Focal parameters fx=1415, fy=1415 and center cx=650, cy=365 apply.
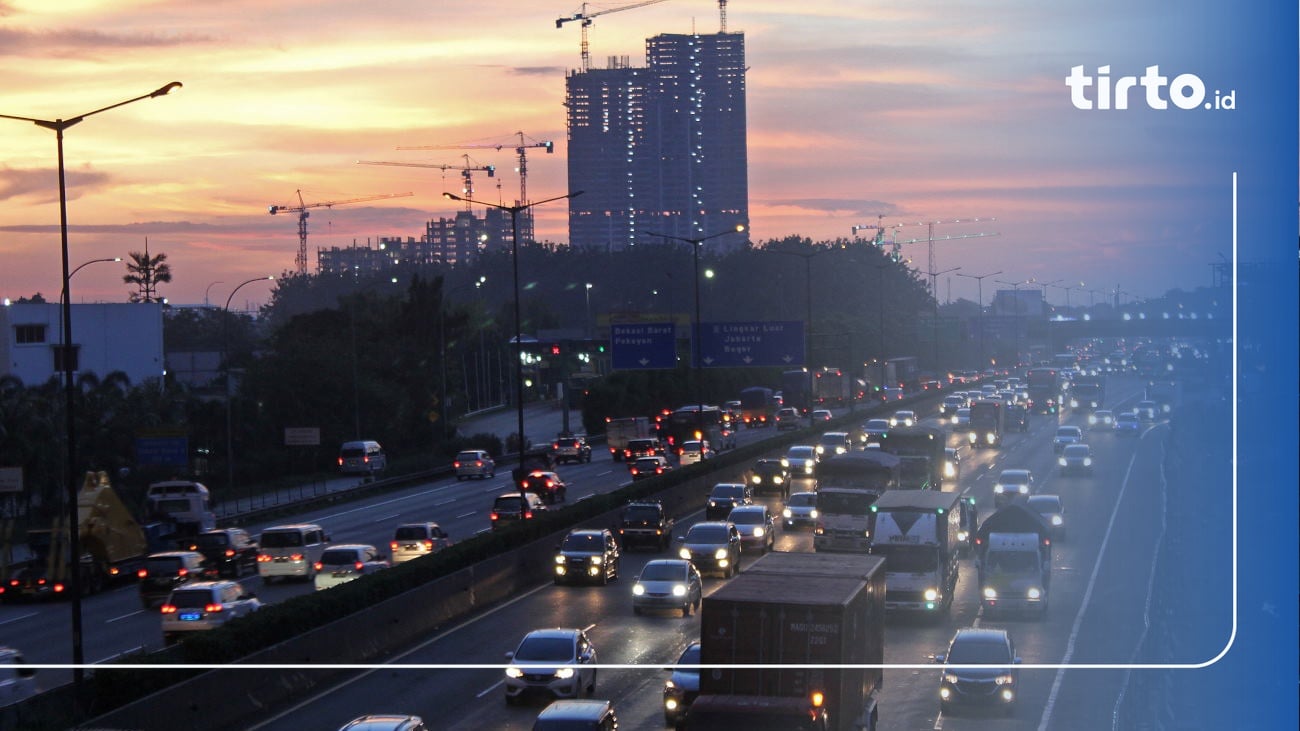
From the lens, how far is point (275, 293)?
110 meters

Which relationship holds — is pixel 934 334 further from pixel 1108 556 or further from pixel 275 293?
pixel 275 293

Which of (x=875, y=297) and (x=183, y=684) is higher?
(x=875, y=297)

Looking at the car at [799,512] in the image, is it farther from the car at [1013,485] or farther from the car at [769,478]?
the car at [769,478]

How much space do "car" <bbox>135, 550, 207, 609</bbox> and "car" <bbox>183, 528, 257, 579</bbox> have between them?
288 centimetres

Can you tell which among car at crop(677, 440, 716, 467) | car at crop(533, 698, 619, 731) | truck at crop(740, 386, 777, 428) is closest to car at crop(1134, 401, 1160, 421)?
car at crop(677, 440, 716, 467)

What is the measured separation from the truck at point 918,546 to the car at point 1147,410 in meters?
19.4

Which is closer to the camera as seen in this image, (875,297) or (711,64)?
(711,64)

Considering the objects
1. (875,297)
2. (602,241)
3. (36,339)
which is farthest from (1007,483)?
(36,339)

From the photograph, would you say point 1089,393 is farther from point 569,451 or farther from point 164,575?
point 164,575

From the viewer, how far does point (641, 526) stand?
38.1 meters

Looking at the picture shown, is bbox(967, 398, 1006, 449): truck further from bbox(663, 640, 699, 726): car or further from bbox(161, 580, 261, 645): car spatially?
bbox(663, 640, 699, 726): car

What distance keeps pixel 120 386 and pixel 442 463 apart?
15.1 meters

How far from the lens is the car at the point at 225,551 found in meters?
35.8

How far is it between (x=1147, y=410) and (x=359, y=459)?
33.3 meters
